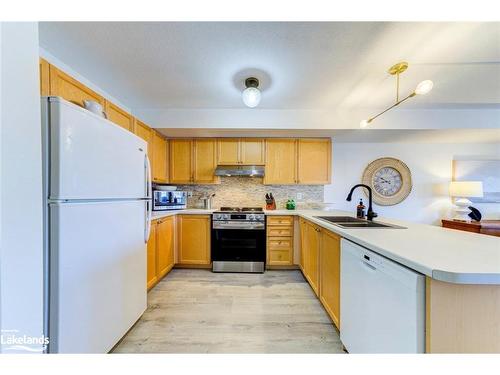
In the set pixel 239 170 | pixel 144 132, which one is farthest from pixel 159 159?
pixel 239 170

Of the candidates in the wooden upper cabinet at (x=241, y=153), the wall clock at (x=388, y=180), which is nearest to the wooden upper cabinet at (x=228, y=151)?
the wooden upper cabinet at (x=241, y=153)

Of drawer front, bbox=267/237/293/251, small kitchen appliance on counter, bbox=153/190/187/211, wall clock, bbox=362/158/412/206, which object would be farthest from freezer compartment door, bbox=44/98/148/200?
wall clock, bbox=362/158/412/206

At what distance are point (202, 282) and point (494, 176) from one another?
529cm

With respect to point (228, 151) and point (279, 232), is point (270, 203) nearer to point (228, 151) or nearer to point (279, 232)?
point (279, 232)

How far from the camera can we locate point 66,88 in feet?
4.66

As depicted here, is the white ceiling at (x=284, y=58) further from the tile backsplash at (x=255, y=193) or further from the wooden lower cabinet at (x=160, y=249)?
the wooden lower cabinet at (x=160, y=249)

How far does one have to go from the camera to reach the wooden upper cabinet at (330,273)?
149 centimetres

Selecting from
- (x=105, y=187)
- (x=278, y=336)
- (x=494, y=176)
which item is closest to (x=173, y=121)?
(x=105, y=187)

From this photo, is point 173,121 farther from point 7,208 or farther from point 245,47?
point 7,208

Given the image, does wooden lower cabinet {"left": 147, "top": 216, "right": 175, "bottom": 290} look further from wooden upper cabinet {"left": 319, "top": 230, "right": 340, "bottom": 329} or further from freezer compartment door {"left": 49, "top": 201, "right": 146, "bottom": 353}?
wooden upper cabinet {"left": 319, "top": 230, "right": 340, "bottom": 329}

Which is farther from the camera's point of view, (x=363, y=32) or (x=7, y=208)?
(x=363, y=32)

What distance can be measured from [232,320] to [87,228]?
1374 mm
